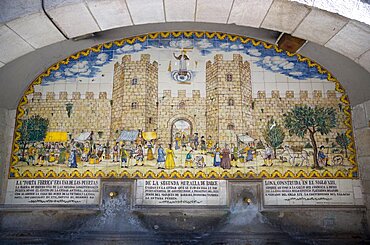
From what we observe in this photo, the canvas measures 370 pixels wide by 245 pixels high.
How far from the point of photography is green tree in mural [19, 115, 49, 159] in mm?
5801

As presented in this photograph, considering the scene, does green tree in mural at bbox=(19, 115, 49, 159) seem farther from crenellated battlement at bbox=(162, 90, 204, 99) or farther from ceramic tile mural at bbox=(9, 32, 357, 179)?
crenellated battlement at bbox=(162, 90, 204, 99)

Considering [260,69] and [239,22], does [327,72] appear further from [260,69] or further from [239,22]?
[239,22]

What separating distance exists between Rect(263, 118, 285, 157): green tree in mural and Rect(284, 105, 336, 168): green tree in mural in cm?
15

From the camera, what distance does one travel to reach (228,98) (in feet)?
19.1

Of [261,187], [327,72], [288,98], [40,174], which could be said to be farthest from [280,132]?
[40,174]

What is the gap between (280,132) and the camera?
18.8 ft

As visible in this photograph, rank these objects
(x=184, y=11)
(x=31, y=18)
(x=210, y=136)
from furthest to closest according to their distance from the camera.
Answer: (x=210, y=136)
(x=184, y=11)
(x=31, y=18)

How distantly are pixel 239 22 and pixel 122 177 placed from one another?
10.3 ft

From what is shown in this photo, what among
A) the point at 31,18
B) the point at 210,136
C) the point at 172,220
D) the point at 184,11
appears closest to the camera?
the point at 31,18

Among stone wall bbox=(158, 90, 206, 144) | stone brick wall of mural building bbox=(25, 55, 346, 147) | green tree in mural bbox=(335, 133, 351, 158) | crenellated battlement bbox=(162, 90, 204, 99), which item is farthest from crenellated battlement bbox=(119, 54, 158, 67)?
green tree in mural bbox=(335, 133, 351, 158)

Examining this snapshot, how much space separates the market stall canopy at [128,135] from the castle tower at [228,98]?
1.26 m

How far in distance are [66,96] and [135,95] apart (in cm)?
125

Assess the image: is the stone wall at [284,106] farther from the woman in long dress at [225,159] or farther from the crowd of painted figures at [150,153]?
the woman in long dress at [225,159]

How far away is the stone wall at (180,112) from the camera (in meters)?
5.75
